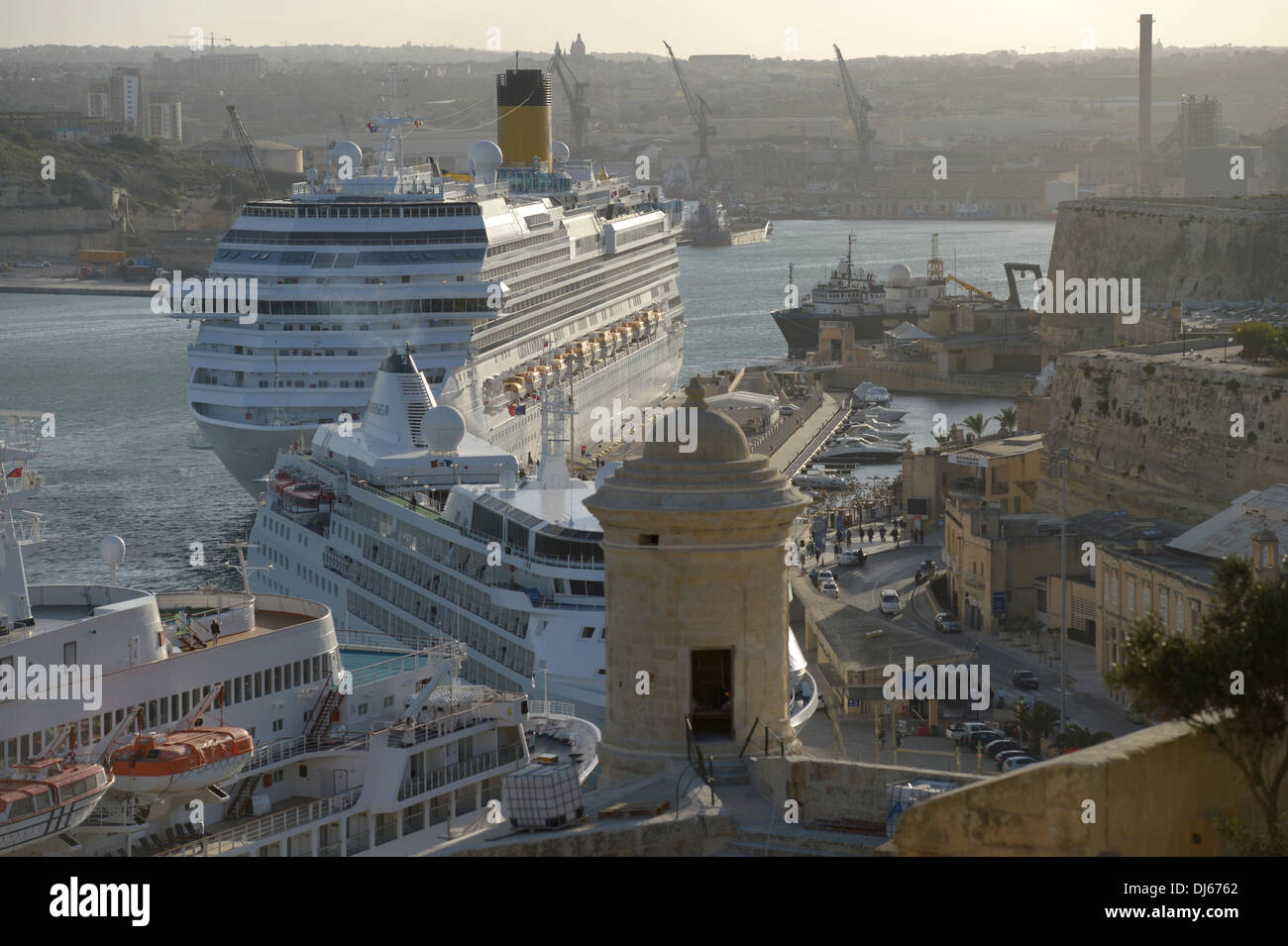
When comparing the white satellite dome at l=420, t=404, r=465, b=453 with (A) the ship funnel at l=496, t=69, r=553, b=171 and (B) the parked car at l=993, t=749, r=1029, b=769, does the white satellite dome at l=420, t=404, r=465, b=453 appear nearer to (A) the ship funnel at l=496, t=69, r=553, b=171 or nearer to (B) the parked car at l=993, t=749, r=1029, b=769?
(B) the parked car at l=993, t=749, r=1029, b=769

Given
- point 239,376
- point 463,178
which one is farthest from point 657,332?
point 239,376

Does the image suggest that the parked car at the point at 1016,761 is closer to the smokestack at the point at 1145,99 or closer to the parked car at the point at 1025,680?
the parked car at the point at 1025,680

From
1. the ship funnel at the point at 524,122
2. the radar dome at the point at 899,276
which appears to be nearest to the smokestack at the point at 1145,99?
the radar dome at the point at 899,276

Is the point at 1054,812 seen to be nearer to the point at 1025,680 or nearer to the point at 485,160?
the point at 1025,680

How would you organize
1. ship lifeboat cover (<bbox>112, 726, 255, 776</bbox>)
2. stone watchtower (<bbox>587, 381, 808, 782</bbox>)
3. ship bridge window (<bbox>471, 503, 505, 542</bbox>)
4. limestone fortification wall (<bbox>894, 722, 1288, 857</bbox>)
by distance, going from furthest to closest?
ship bridge window (<bbox>471, 503, 505, 542</bbox>) → ship lifeboat cover (<bbox>112, 726, 255, 776</bbox>) → stone watchtower (<bbox>587, 381, 808, 782</bbox>) → limestone fortification wall (<bbox>894, 722, 1288, 857</bbox>)

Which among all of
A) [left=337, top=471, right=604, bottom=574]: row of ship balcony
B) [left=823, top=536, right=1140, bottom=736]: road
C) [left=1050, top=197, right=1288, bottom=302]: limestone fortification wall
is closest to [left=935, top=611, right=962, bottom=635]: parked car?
[left=823, top=536, right=1140, bottom=736]: road

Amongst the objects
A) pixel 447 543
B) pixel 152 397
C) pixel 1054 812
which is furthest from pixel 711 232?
pixel 1054 812
